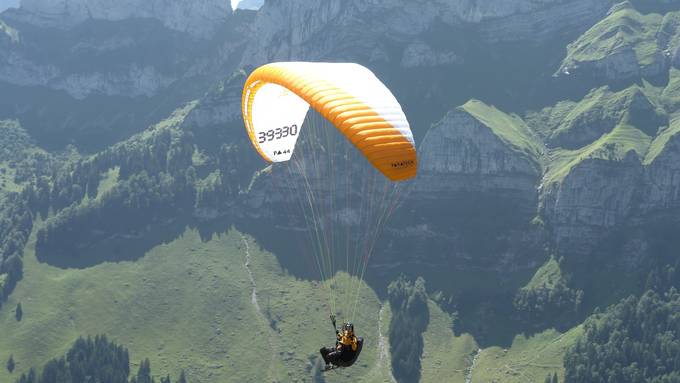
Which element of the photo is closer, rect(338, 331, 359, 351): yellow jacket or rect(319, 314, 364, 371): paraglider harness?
rect(319, 314, 364, 371): paraglider harness

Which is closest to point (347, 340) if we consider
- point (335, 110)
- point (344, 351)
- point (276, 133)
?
point (344, 351)

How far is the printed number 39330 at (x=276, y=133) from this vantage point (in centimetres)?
6462

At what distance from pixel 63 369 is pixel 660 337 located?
13931 centimetres

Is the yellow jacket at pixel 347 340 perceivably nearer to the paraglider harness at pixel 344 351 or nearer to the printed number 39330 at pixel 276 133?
the paraglider harness at pixel 344 351

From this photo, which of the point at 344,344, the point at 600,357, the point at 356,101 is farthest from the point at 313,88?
the point at 600,357

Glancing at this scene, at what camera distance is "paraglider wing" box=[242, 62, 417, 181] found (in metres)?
49.4

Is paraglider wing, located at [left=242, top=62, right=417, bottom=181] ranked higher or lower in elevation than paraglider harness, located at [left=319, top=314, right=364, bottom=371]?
higher

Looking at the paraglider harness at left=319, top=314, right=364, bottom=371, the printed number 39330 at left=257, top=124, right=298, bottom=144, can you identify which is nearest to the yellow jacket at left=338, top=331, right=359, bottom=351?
the paraglider harness at left=319, top=314, right=364, bottom=371

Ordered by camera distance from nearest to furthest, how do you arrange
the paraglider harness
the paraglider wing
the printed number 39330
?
1. the paraglider wing
2. the paraglider harness
3. the printed number 39330

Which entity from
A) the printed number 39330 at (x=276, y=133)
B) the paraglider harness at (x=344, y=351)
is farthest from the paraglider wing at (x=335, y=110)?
the paraglider harness at (x=344, y=351)

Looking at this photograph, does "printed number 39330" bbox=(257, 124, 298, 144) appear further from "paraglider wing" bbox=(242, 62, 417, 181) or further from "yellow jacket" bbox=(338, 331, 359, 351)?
"yellow jacket" bbox=(338, 331, 359, 351)

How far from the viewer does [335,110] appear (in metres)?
51.8

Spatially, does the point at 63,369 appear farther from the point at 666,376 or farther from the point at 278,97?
the point at 278,97

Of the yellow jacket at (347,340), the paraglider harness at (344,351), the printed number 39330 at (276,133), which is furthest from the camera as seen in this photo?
the printed number 39330 at (276,133)
